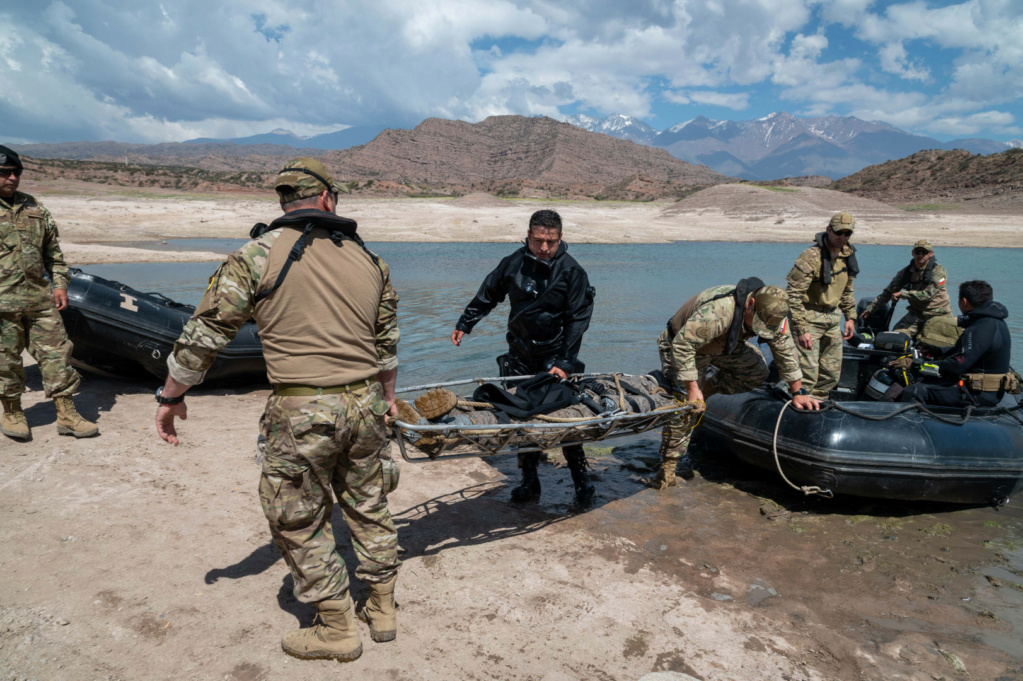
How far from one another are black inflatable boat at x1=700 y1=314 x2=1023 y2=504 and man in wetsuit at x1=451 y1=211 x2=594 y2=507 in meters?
1.60

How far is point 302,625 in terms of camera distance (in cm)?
298

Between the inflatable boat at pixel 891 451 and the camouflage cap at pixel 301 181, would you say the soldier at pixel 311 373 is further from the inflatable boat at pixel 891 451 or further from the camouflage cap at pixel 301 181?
the inflatable boat at pixel 891 451

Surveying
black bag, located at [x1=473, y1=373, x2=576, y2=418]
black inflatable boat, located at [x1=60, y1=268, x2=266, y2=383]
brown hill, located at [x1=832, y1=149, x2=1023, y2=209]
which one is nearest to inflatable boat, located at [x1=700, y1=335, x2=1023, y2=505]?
black bag, located at [x1=473, y1=373, x2=576, y2=418]

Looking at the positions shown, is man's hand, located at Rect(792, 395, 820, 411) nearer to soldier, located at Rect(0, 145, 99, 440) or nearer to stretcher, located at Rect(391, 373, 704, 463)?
stretcher, located at Rect(391, 373, 704, 463)

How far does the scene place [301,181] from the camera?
2547 millimetres

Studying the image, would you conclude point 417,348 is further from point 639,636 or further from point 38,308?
point 639,636

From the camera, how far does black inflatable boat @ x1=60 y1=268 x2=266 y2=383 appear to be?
18.9ft

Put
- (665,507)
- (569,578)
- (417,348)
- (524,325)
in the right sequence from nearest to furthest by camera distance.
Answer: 1. (569,578)
2. (524,325)
3. (665,507)
4. (417,348)

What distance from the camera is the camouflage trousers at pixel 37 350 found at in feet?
14.8

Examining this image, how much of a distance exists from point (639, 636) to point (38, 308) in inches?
191

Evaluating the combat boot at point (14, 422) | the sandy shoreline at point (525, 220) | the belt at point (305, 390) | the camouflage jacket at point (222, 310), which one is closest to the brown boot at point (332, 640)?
the belt at point (305, 390)

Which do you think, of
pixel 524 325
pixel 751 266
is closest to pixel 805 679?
pixel 524 325

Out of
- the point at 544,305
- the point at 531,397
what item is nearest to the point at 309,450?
the point at 531,397

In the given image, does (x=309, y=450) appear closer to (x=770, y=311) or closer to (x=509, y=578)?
(x=509, y=578)
